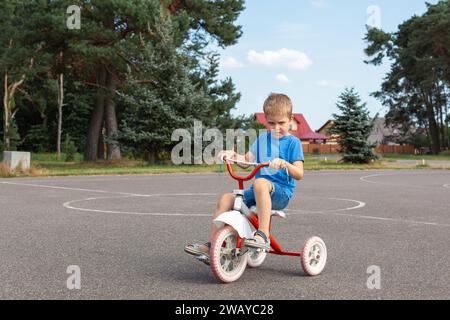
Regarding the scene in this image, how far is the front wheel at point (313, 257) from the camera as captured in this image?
5719mm

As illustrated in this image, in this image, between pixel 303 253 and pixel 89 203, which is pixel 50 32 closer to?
pixel 89 203

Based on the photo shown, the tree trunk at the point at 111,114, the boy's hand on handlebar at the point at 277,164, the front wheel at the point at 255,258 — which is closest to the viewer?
the boy's hand on handlebar at the point at 277,164

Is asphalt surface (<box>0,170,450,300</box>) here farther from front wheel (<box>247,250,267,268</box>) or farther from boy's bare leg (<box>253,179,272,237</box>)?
boy's bare leg (<box>253,179,272,237</box>)

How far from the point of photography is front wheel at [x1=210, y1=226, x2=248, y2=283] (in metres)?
5.24

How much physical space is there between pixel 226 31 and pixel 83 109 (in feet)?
98.7

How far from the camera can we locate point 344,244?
302 inches

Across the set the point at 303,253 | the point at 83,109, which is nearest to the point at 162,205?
the point at 303,253

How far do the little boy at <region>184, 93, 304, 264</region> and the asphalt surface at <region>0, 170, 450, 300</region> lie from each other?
0.43 m

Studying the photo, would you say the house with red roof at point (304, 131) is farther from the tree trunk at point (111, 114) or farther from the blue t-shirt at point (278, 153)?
the blue t-shirt at point (278, 153)

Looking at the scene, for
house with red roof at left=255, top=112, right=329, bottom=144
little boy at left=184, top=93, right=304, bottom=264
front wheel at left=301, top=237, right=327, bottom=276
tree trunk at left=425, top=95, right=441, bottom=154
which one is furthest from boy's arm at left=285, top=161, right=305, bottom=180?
house with red roof at left=255, top=112, right=329, bottom=144

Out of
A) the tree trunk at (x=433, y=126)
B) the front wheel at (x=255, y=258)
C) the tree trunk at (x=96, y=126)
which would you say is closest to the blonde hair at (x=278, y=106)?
the front wheel at (x=255, y=258)

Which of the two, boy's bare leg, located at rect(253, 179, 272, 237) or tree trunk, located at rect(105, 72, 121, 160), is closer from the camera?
boy's bare leg, located at rect(253, 179, 272, 237)

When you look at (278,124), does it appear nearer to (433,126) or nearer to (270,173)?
(270,173)

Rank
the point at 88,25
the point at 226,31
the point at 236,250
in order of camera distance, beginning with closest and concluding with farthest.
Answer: the point at 236,250, the point at 88,25, the point at 226,31
